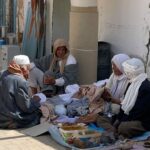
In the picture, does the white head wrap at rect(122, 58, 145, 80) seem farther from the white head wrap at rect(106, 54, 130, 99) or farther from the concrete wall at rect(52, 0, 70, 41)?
the concrete wall at rect(52, 0, 70, 41)

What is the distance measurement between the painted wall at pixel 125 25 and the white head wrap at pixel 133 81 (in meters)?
1.24

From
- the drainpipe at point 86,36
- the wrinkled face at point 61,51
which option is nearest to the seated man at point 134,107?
the drainpipe at point 86,36

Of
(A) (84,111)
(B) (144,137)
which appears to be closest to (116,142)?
(B) (144,137)

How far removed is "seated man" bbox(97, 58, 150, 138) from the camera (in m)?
6.58

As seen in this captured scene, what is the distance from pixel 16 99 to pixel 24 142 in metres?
0.77

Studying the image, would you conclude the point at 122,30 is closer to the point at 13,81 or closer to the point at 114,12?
the point at 114,12

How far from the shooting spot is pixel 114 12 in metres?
9.08

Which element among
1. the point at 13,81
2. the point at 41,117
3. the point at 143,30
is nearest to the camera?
the point at 13,81

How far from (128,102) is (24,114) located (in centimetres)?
159

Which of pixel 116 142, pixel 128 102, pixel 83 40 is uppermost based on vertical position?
pixel 83 40

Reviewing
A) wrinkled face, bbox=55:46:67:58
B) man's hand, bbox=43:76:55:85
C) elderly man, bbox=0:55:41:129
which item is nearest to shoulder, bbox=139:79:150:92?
elderly man, bbox=0:55:41:129

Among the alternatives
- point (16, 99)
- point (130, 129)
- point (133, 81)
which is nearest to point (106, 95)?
point (133, 81)

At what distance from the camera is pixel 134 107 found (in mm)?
6668

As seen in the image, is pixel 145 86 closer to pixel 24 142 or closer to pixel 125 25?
pixel 24 142
